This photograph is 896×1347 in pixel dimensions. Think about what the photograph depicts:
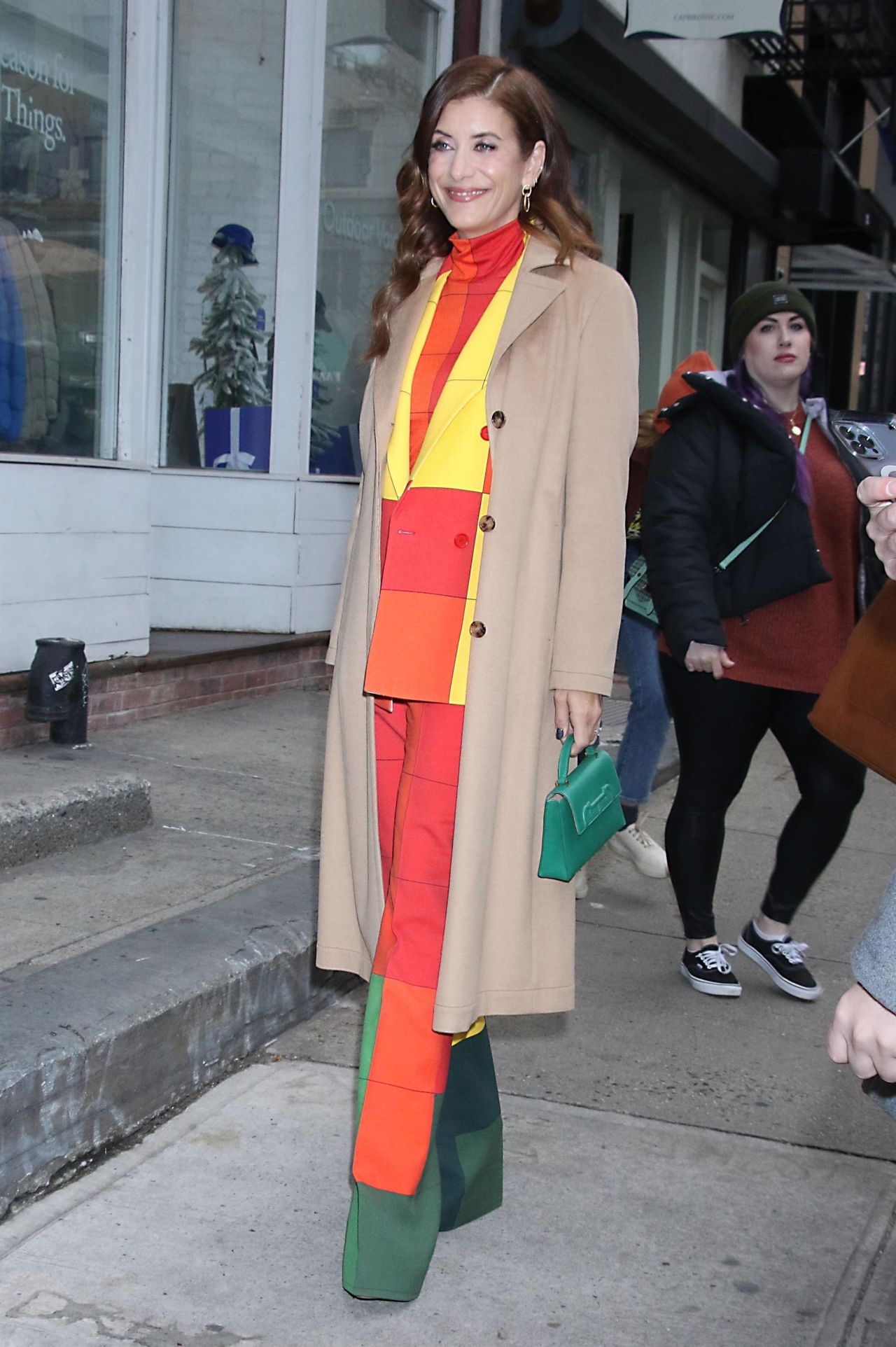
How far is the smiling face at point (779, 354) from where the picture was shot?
395cm

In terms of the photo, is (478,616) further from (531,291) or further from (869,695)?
(869,695)

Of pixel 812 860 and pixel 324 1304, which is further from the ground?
pixel 812 860

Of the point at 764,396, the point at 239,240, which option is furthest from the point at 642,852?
the point at 239,240

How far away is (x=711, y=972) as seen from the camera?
13.6 ft

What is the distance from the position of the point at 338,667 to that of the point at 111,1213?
43.8 inches

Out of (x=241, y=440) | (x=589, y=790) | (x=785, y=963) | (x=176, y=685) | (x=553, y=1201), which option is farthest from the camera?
(x=241, y=440)

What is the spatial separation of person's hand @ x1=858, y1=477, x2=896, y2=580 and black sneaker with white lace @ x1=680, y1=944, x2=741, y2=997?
2.68 m

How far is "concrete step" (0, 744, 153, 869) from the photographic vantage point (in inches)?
167

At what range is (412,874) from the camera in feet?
7.98

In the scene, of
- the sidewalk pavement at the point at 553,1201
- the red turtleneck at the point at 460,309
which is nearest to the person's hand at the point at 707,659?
the sidewalk pavement at the point at 553,1201

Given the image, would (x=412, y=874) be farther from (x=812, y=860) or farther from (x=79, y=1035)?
(x=812, y=860)

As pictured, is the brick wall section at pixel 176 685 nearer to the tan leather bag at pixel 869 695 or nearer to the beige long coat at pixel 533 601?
the beige long coat at pixel 533 601

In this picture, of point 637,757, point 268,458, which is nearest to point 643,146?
point 268,458

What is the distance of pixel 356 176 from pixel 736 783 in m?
5.63
